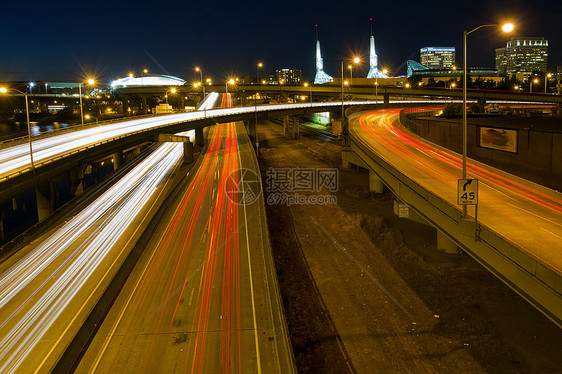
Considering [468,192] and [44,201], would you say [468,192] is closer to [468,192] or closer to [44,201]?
[468,192]

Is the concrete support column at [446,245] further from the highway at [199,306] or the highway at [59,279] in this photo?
the highway at [59,279]

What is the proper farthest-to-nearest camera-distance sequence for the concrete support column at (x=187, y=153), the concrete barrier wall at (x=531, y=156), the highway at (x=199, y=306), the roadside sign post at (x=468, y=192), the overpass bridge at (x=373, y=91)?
the overpass bridge at (x=373, y=91)
the concrete support column at (x=187, y=153)
the concrete barrier wall at (x=531, y=156)
the roadside sign post at (x=468, y=192)
the highway at (x=199, y=306)

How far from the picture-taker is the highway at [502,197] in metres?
13.9

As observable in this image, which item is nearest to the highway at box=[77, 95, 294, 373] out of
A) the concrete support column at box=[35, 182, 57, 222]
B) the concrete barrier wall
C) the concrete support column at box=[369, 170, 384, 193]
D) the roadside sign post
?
the roadside sign post

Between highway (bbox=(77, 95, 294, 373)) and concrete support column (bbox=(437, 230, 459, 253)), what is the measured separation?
10.0 m

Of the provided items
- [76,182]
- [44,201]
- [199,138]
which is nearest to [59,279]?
[44,201]

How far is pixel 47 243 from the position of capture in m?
21.3

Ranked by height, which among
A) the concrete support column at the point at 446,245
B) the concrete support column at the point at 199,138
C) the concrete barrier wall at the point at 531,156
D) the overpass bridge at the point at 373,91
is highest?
the overpass bridge at the point at 373,91

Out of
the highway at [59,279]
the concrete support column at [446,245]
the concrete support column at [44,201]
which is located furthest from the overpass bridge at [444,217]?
the highway at [59,279]

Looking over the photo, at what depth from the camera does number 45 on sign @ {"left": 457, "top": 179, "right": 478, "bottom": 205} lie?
14.6 metres

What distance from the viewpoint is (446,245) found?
78.7ft

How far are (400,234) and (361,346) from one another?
12.9m

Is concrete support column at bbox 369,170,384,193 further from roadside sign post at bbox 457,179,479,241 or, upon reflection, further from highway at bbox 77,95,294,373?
roadside sign post at bbox 457,179,479,241

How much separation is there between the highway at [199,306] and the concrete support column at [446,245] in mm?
10047
